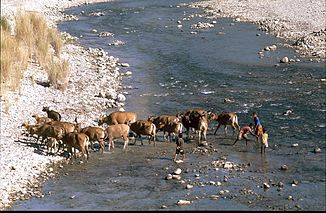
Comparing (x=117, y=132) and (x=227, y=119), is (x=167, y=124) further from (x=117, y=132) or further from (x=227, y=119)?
(x=227, y=119)

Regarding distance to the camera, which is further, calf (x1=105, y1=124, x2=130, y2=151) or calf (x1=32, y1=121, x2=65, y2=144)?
calf (x1=105, y1=124, x2=130, y2=151)

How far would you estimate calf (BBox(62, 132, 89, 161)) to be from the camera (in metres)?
17.8

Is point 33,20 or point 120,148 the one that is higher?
point 33,20

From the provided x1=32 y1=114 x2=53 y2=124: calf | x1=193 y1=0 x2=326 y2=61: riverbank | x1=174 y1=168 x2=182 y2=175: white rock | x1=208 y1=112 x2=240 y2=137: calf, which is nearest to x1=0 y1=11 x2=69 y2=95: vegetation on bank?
x1=32 y1=114 x2=53 y2=124: calf

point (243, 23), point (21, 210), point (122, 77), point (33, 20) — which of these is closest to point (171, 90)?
point (122, 77)

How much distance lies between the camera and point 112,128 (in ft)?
63.0

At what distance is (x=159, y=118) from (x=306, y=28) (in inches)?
865

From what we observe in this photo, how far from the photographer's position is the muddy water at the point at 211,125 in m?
15.1

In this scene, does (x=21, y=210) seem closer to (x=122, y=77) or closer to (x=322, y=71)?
(x=122, y=77)

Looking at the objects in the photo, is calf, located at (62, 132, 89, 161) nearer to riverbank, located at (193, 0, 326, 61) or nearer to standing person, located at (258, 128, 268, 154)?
standing person, located at (258, 128, 268, 154)

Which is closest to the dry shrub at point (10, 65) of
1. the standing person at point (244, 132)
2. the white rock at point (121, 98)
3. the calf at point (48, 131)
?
the white rock at point (121, 98)

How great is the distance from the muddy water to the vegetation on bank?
337 cm

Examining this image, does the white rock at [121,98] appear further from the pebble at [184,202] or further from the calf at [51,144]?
the pebble at [184,202]

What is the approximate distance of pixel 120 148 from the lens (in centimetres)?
1939
